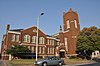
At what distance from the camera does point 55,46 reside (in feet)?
190

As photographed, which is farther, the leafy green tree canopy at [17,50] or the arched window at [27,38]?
the arched window at [27,38]

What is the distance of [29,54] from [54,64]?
82.2ft

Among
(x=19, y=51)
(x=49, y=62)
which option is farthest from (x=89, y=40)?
(x=49, y=62)

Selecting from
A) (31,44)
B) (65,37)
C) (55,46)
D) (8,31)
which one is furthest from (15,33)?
(65,37)

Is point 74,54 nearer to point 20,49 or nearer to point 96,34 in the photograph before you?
point 96,34

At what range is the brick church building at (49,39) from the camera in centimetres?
4822

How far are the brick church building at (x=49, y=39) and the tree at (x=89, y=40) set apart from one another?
719 centimetres

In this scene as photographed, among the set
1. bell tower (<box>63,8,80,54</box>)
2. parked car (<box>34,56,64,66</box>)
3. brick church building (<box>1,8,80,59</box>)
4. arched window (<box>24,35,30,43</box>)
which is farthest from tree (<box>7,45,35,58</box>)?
parked car (<box>34,56,64,66</box>)

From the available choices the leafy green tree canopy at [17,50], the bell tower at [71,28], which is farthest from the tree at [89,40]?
the leafy green tree canopy at [17,50]

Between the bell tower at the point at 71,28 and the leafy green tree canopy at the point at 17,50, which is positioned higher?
the bell tower at the point at 71,28

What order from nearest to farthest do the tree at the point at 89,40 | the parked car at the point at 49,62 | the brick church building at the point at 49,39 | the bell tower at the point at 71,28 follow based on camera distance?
the parked car at the point at 49,62 < the tree at the point at 89,40 < the brick church building at the point at 49,39 < the bell tower at the point at 71,28

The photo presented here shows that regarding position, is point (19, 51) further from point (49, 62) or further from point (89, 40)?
point (49, 62)

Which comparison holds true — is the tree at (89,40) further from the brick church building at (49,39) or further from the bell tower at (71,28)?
the brick church building at (49,39)

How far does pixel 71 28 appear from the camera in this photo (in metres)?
59.9
